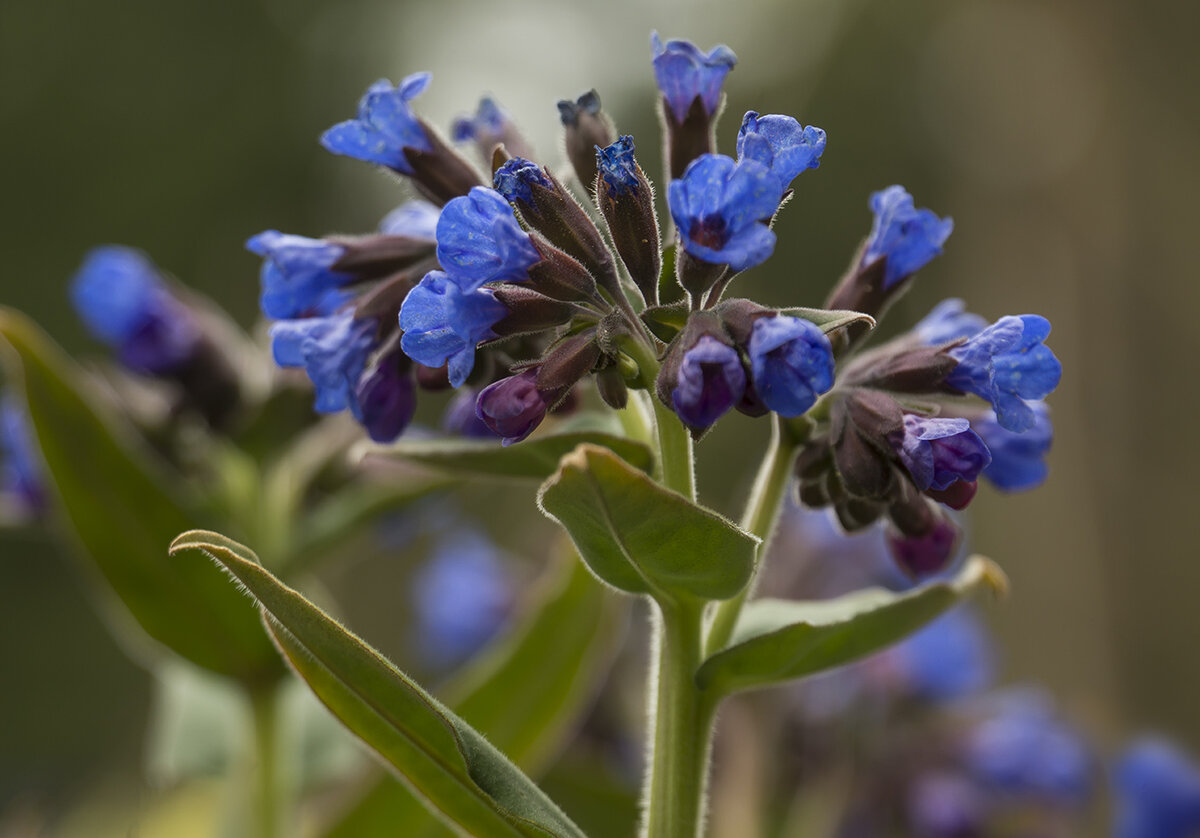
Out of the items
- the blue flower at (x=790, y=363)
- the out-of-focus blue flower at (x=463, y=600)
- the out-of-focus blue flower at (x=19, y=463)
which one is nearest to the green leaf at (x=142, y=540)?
the out-of-focus blue flower at (x=19, y=463)

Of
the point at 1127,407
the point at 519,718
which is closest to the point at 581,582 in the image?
the point at 519,718

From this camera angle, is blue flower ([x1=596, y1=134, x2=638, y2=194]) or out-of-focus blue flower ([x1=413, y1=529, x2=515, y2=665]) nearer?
blue flower ([x1=596, y1=134, x2=638, y2=194])

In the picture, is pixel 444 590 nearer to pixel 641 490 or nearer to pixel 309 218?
pixel 641 490

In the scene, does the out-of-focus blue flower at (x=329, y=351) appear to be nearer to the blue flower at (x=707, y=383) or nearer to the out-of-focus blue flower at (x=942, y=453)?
the blue flower at (x=707, y=383)

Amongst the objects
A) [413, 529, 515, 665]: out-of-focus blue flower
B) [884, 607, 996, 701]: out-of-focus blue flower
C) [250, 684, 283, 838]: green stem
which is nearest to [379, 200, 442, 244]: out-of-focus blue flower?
[250, 684, 283, 838]: green stem

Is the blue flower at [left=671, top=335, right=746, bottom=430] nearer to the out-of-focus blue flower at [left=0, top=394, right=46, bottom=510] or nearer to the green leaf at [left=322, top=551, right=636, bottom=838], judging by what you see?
the green leaf at [left=322, top=551, right=636, bottom=838]

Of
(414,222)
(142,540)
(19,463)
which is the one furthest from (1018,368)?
(19,463)
